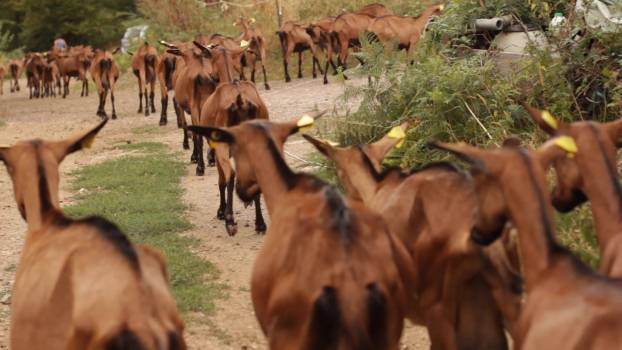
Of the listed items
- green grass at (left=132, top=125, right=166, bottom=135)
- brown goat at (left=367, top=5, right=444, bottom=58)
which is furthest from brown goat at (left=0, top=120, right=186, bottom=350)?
brown goat at (left=367, top=5, right=444, bottom=58)

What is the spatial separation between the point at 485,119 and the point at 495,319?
5070 millimetres

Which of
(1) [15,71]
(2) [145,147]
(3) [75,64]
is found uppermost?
(2) [145,147]

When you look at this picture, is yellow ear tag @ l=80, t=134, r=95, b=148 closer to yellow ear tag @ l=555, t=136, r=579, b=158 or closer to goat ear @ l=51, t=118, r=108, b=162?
goat ear @ l=51, t=118, r=108, b=162

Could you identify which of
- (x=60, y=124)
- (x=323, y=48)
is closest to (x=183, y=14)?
(x=323, y=48)

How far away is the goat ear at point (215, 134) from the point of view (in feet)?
21.9

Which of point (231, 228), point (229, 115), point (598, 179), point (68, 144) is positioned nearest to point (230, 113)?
point (229, 115)

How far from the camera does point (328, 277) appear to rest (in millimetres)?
5246

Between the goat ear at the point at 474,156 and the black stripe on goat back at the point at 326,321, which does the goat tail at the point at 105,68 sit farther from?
the black stripe on goat back at the point at 326,321

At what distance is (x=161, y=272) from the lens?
18.1 feet

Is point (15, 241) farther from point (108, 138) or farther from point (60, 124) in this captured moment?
point (60, 124)

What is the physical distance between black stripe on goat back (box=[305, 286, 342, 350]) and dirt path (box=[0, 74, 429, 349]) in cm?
278

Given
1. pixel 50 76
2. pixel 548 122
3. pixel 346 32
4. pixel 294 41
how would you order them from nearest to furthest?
pixel 548 122, pixel 346 32, pixel 294 41, pixel 50 76

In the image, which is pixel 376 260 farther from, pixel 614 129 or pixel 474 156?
pixel 614 129

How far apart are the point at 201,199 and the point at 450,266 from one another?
25.8 feet
